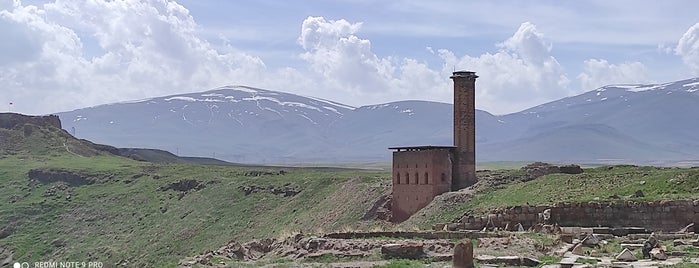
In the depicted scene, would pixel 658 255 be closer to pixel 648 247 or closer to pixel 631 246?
pixel 648 247

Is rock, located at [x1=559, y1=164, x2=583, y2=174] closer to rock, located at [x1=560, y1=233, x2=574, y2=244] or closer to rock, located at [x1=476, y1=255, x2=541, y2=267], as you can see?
rock, located at [x1=560, y1=233, x2=574, y2=244]

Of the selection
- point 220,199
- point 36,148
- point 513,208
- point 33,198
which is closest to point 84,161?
point 36,148

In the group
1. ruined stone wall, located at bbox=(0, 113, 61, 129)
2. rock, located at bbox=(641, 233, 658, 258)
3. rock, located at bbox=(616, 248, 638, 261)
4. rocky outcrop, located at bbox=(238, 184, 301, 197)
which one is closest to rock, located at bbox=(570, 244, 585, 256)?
rock, located at bbox=(616, 248, 638, 261)

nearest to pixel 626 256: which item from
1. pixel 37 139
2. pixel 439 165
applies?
pixel 439 165

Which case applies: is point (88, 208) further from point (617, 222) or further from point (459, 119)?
point (617, 222)

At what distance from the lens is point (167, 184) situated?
96812mm

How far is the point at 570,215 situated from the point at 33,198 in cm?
7778

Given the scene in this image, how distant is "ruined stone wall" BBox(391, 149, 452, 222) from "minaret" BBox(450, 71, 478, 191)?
4.88 ft

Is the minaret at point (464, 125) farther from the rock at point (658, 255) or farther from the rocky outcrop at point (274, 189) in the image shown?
the rock at point (658, 255)

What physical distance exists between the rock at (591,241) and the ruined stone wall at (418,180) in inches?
1313

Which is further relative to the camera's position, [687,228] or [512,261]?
[687,228]

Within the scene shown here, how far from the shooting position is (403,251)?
20.6 m

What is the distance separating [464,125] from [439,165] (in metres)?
3.95

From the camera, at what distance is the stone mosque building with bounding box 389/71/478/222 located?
5678 centimetres
